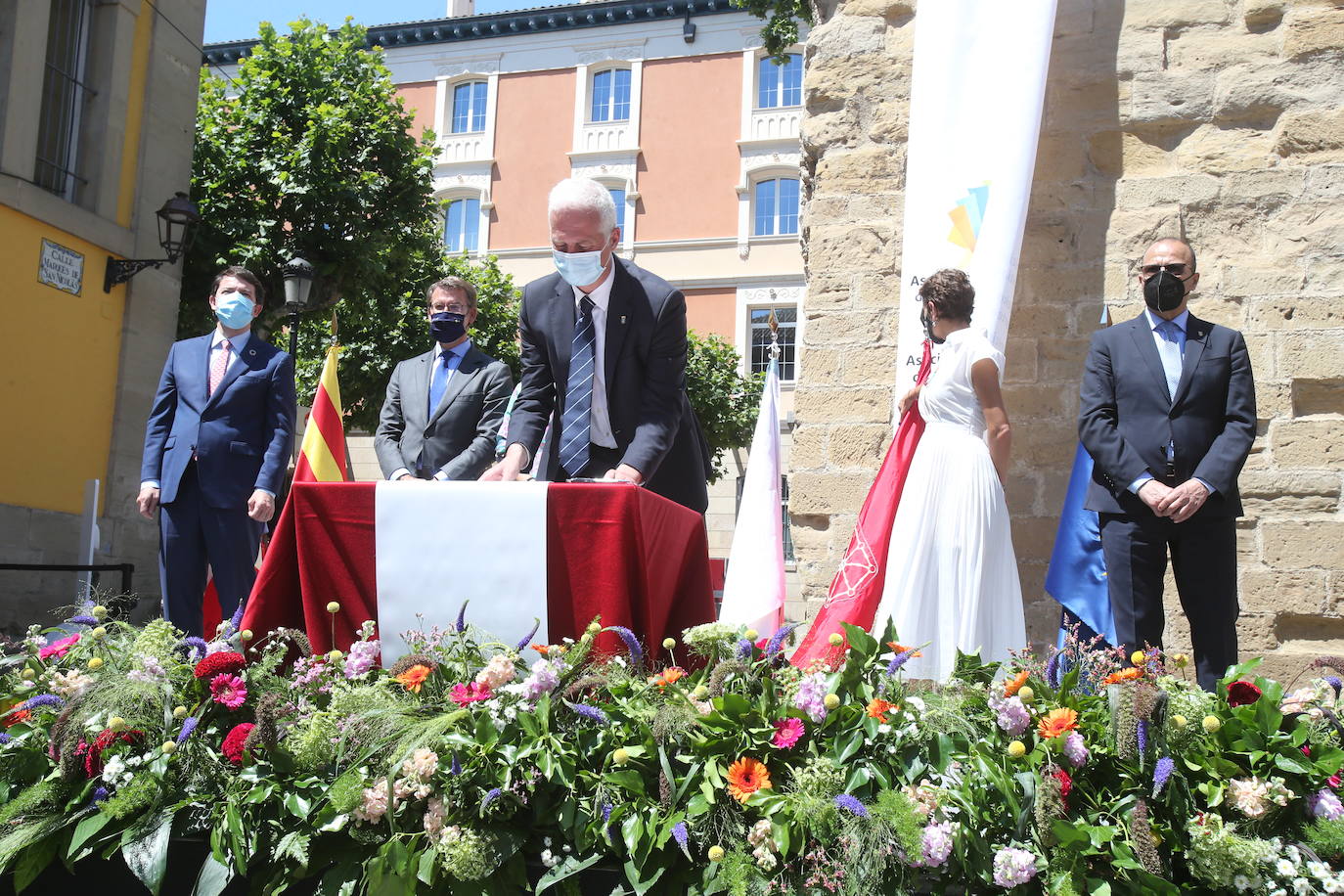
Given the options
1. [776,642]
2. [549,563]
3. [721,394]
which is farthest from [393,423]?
[721,394]

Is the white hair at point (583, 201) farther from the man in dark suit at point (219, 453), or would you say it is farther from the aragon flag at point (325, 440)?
the aragon flag at point (325, 440)

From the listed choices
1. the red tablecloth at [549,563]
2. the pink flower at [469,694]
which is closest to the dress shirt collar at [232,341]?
the red tablecloth at [549,563]

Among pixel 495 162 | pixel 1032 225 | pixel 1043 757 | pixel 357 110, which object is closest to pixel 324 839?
pixel 1043 757

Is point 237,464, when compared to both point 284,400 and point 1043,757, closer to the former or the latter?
point 284,400

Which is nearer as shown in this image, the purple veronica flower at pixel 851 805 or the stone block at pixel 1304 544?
the purple veronica flower at pixel 851 805

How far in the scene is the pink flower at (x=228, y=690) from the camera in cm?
219

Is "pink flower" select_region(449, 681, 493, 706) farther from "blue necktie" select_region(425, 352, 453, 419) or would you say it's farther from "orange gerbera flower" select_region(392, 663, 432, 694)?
"blue necktie" select_region(425, 352, 453, 419)

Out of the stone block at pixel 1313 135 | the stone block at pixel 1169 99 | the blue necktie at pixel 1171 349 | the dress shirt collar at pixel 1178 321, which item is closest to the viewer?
the blue necktie at pixel 1171 349

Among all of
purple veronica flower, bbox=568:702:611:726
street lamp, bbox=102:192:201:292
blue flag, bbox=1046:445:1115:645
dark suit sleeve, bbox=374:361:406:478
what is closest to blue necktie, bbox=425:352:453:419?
dark suit sleeve, bbox=374:361:406:478

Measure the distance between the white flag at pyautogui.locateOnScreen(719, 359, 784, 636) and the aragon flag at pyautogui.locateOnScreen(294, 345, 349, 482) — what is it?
2416mm

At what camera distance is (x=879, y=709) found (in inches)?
79.9

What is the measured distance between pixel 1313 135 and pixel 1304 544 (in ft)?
6.15

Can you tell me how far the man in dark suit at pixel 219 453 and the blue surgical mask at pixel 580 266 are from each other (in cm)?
189

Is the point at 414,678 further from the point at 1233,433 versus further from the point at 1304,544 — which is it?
the point at 1304,544
